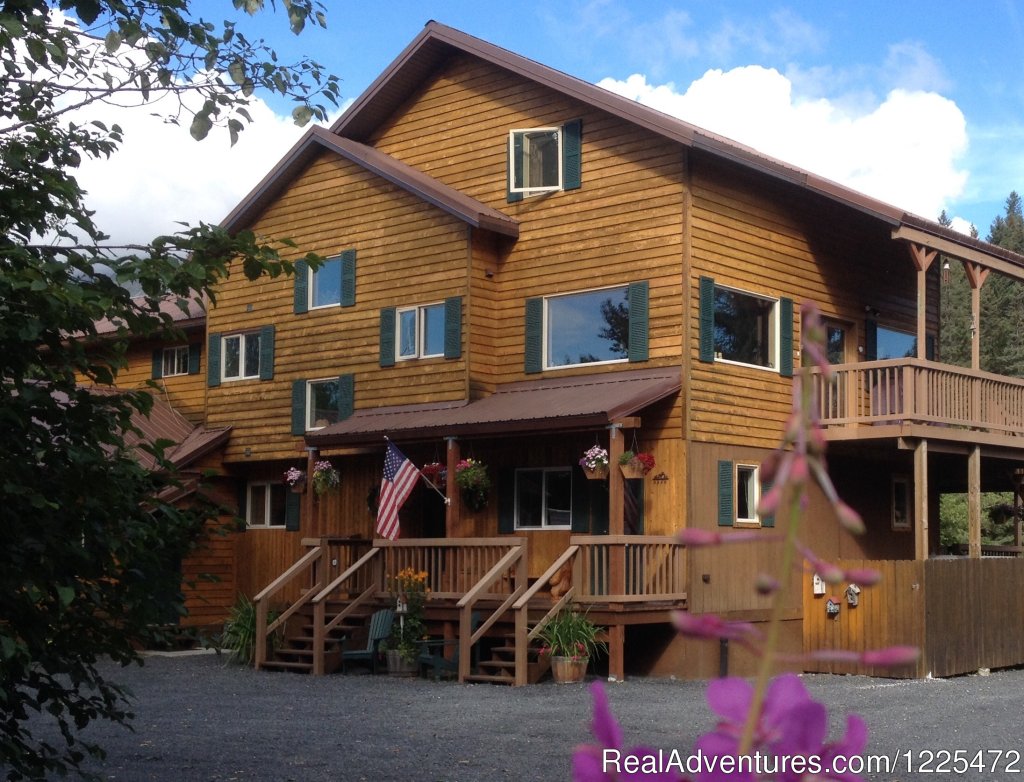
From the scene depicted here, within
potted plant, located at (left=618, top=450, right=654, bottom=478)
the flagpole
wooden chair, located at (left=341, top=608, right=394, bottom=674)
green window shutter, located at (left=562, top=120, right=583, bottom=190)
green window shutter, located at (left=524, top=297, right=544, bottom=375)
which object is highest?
green window shutter, located at (left=562, top=120, right=583, bottom=190)

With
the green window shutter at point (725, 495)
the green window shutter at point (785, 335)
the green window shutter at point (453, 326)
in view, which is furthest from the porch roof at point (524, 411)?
the green window shutter at point (785, 335)

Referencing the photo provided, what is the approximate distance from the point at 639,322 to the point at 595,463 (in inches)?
103

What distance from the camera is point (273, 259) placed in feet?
20.2

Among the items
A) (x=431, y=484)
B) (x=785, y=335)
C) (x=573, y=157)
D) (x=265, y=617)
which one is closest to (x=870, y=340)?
(x=785, y=335)

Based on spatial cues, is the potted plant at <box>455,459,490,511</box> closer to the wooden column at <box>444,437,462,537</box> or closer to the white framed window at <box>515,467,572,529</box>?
the wooden column at <box>444,437,462,537</box>

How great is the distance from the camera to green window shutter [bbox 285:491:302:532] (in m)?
23.9

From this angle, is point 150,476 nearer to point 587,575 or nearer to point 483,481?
point 587,575

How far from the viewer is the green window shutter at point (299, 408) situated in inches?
920

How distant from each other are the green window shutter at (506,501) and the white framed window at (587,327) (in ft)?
6.14

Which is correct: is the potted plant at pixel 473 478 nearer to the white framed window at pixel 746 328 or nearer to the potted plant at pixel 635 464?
the potted plant at pixel 635 464

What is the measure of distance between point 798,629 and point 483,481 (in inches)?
Result: 211

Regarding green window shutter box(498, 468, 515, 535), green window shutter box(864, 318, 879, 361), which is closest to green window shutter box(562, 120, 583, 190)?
green window shutter box(498, 468, 515, 535)

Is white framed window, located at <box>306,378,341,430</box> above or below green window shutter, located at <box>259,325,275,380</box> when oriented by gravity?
below

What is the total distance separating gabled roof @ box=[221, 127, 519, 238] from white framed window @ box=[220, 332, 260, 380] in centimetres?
217
